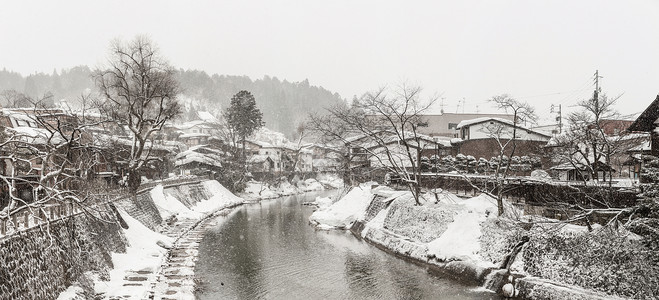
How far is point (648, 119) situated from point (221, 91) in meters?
110

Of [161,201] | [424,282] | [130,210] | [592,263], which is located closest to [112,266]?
[130,210]

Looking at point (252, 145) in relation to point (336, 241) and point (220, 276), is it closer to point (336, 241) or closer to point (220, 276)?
point (336, 241)

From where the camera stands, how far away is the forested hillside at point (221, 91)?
10788cm

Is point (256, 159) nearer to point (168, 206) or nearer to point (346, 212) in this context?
point (168, 206)

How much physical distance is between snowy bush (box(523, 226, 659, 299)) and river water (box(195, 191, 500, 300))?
242 centimetres

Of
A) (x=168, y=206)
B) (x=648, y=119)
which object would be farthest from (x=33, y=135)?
(x=648, y=119)

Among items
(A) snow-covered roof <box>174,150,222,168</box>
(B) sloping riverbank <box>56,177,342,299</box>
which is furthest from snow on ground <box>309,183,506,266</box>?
(A) snow-covered roof <box>174,150,222,168</box>

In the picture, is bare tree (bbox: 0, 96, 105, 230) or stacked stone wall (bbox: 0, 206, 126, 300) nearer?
stacked stone wall (bbox: 0, 206, 126, 300)

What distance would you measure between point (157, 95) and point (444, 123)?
45736mm

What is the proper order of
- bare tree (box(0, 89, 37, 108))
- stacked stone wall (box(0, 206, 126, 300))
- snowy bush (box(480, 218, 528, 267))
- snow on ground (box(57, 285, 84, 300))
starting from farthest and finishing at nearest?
bare tree (box(0, 89, 37, 108))
snowy bush (box(480, 218, 528, 267))
snow on ground (box(57, 285, 84, 300))
stacked stone wall (box(0, 206, 126, 300))

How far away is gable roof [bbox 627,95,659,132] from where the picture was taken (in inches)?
615

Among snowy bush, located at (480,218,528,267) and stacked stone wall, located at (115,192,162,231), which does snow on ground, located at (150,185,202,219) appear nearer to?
stacked stone wall, located at (115,192,162,231)

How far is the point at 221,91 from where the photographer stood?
116m

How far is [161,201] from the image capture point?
30703 mm
